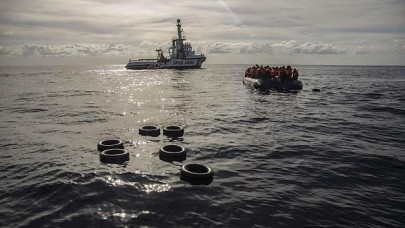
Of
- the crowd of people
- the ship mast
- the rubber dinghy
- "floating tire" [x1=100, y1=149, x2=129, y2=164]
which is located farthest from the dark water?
the ship mast

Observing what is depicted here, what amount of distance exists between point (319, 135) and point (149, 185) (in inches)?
435

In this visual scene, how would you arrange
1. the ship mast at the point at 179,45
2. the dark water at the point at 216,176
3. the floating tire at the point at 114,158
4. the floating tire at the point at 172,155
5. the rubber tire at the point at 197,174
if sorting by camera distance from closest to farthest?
the dark water at the point at 216,176 < the rubber tire at the point at 197,174 < the floating tire at the point at 114,158 < the floating tire at the point at 172,155 < the ship mast at the point at 179,45

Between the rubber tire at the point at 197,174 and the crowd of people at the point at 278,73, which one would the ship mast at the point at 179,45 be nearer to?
the crowd of people at the point at 278,73

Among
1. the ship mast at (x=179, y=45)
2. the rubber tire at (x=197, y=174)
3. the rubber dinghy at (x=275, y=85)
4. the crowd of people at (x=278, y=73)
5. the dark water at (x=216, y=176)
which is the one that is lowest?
the dark water at (x=216, y=176)

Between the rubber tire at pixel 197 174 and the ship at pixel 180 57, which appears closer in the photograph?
the rubber tire at pixel 197 174

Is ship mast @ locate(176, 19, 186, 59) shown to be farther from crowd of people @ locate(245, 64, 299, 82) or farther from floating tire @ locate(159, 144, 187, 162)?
floating tire @ locate(159, 144, 187, 162)

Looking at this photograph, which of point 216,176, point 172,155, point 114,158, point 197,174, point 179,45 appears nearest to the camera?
point 197,174

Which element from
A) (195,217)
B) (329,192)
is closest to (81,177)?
(195,217)

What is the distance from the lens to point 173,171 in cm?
1070

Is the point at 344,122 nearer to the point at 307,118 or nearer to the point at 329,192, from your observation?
the point at 307,118

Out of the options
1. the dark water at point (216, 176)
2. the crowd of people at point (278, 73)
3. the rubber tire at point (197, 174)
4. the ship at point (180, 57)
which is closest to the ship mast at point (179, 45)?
the ship at point (180, 57)

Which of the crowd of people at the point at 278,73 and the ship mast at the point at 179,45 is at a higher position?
the ship mast at the point at 179,45

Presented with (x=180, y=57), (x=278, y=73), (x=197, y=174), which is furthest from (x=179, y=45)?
(x=197, y=174)

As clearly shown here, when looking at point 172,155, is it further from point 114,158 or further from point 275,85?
point 275,85
